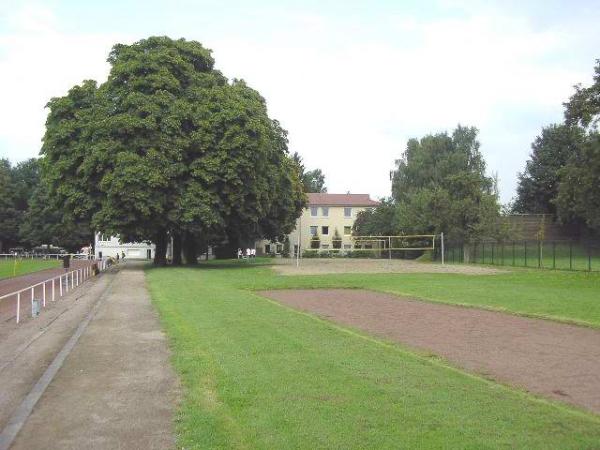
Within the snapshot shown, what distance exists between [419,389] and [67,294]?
71.9ft

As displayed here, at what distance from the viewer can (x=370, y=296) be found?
80.8ft

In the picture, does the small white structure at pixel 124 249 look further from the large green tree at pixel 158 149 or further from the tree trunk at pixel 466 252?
the tree trunk at pixel 466 252

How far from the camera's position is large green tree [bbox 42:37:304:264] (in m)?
40.8

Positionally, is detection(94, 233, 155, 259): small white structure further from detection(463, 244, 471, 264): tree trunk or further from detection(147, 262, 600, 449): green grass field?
detection(147, 262, 600, 449): green grass field

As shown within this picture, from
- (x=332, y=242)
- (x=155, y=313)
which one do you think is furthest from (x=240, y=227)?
(x=332, y=242)

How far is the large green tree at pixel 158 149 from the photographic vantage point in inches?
1604

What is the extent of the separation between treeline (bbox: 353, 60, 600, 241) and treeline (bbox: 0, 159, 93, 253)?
Result: 4536 cm

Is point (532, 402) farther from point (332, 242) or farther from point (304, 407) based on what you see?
point (332, 242)

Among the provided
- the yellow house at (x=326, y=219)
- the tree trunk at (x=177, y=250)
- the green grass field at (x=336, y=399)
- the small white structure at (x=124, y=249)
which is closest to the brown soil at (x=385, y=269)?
the tree trunk at (x=177, y=250)

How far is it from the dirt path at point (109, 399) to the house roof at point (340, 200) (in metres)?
89.3


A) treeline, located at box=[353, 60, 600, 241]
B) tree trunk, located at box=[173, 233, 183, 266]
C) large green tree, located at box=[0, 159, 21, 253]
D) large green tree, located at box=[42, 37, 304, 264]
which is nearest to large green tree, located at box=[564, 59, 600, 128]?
treeline, located at box=[353, 60, 600, 241]

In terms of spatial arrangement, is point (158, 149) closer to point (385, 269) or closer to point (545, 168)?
point (385, 269)

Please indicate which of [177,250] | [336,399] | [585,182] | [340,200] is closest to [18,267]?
[177,250]

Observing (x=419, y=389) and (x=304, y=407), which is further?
(x=419, y=389)
